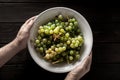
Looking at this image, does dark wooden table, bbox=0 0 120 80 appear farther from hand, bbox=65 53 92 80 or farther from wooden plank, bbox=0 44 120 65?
hand, bbox=65 53 92 80

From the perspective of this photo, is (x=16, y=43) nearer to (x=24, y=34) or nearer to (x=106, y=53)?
(x=24, y=34)

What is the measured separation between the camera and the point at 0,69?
1.05 m

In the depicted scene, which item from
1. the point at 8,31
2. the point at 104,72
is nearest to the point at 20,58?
the point at 8,31

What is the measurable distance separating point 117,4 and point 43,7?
32 cm

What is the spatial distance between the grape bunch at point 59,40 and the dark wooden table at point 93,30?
14cm

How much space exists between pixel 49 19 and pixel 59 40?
0.10m

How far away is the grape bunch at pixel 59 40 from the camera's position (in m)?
0.90

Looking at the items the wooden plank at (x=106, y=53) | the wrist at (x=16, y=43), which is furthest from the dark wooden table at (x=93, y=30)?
the wrist at (x=16, y=43)

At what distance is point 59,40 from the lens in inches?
36.1

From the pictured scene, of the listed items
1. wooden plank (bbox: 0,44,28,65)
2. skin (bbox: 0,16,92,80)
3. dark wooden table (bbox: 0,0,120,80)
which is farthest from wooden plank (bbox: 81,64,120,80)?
wooden plank (bbox: 0,44,28,65)

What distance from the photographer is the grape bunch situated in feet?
2.95

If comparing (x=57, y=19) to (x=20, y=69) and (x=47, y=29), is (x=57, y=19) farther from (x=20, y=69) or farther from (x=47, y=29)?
(x=20, y=69)

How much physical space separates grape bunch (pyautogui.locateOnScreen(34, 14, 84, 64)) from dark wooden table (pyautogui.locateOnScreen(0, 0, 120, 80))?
14 cm

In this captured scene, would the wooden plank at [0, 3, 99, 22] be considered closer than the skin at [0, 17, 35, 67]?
No
